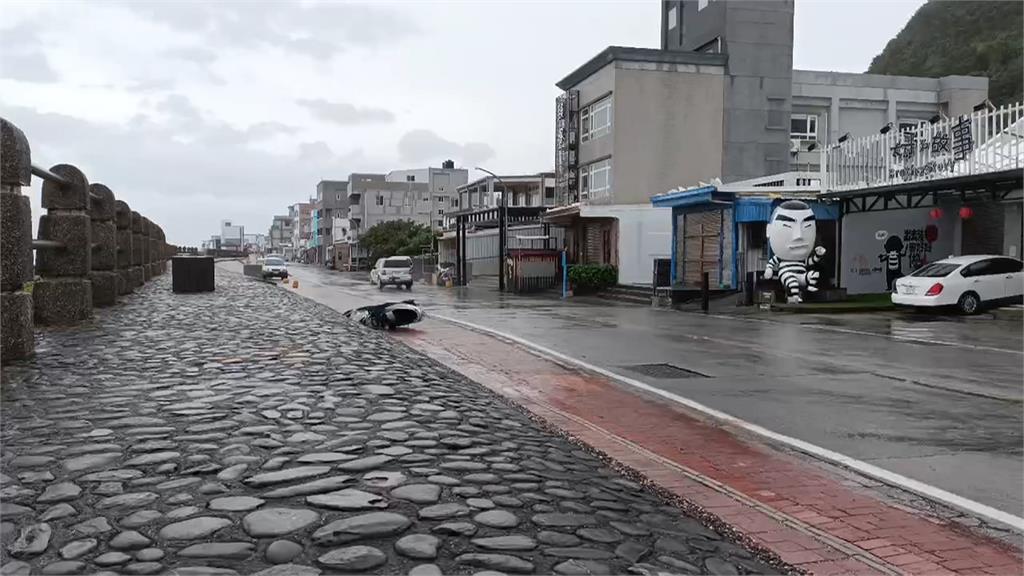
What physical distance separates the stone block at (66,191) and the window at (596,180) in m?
29.6

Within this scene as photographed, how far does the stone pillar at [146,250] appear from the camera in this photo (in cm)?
2397

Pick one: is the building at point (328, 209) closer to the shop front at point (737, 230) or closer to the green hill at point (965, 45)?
the green hill at point (965, 45)

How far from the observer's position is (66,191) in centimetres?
1080

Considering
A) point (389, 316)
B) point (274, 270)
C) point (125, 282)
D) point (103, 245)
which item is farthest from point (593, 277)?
point (274, 270)

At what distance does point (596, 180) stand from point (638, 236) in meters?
5.82

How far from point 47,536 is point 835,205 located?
27469 millimetres

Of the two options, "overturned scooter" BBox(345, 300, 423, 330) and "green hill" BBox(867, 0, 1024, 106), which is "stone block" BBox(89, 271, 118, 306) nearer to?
"overturned scooter" BBox(345, 300, 423, 330)

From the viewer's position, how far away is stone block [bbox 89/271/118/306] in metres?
14.6

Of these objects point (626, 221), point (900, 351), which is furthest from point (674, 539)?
point (626, 221)

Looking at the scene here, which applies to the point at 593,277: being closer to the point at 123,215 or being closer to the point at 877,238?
the point at 877,238

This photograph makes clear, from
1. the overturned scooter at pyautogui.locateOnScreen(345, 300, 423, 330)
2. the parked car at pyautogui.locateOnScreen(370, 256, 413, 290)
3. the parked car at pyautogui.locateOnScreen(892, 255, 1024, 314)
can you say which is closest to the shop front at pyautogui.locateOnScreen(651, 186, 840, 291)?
the parked car at pyautogui.locateOnScreen(892, 255, 1024, 314)

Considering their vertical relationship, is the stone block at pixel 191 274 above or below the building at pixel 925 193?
below

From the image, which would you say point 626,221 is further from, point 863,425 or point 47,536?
point 47,536

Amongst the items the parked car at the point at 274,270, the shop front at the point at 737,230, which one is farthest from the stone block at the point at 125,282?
the parked car at the point at 274,270
